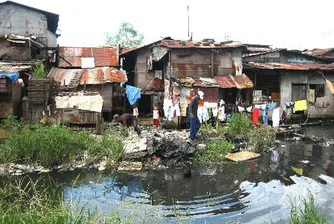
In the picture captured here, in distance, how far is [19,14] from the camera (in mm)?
19812

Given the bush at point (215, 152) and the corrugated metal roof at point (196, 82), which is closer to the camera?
the bush at point (215, 152)

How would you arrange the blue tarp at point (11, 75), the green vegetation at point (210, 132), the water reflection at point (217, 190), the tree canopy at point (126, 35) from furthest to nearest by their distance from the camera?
the tree canopy at point (126, 35) → the blue tarp at point (11, 75) → the green vegetation at point (210, 132) → the water reflection at point (217, 190)

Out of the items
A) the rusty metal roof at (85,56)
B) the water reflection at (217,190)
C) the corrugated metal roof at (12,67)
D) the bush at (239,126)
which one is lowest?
the water reflection at (217,190)

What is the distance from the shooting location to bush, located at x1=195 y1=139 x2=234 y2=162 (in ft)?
31.9

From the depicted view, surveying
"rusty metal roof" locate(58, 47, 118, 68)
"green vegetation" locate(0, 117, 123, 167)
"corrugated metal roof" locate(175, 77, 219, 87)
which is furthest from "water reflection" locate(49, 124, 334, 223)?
"rusty metal roof" locate(58, 47, 118, 68)

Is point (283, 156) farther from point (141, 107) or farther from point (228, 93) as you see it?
point (141, 107)

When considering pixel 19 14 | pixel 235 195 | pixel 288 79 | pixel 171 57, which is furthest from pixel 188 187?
pixel 19 14

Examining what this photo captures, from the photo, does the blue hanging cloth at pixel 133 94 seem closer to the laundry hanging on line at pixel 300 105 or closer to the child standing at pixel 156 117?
the child standing at pixel 156 117

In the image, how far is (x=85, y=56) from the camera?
1955 cm

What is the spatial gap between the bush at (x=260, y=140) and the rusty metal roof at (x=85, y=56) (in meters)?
10.8

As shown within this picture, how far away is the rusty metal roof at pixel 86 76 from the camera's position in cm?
1673

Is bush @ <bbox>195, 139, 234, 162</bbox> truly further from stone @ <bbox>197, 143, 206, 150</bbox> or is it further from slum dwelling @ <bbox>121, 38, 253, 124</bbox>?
slum dwelling @ <bbox>121, 38, 253, 124</bbox>

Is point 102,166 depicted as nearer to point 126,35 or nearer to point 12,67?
point 12,67

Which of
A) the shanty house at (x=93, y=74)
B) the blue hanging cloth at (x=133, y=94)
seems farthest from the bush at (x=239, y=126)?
the blue hanging cloth at (x=133, y=94)
